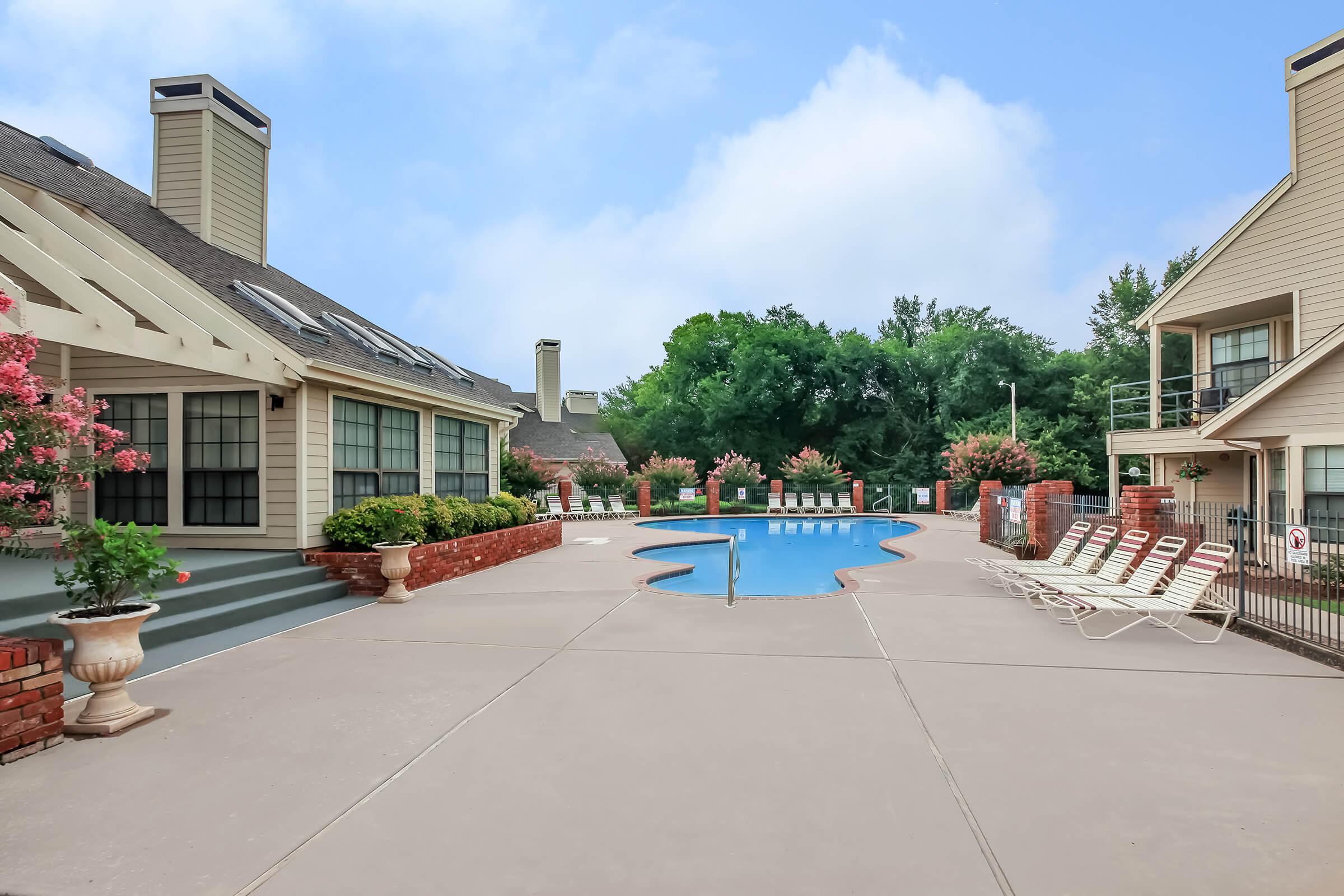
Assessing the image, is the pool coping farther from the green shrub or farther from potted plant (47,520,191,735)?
potted plant (47,520,191,735)

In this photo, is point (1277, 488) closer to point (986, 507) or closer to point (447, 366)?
point (986, 507)

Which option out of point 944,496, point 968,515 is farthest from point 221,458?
point 944,496

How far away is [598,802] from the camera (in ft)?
10.9

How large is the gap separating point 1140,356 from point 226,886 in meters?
35.9

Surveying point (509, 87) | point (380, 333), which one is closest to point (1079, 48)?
point (509, 87)

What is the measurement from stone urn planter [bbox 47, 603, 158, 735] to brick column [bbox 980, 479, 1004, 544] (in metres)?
15.7

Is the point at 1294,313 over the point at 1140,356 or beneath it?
beneath

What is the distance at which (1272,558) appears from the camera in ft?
36.4

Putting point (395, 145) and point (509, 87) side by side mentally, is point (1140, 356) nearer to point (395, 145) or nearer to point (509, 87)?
point (509, 87)

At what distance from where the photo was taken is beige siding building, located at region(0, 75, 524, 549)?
732 centimetres

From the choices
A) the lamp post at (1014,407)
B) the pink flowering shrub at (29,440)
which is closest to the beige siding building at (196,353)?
the pink flowering shrub at (29,440)

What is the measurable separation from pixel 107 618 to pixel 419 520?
5.14m

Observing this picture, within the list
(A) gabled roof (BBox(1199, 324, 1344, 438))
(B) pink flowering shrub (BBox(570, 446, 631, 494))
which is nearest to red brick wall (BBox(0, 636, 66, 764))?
(A) gabled roof (BBox(1199, 324, 1344, 438))

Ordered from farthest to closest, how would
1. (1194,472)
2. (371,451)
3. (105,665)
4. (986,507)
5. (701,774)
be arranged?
(986,507) < (1194,472) < (371,451) < (105,665) < (701,774)
